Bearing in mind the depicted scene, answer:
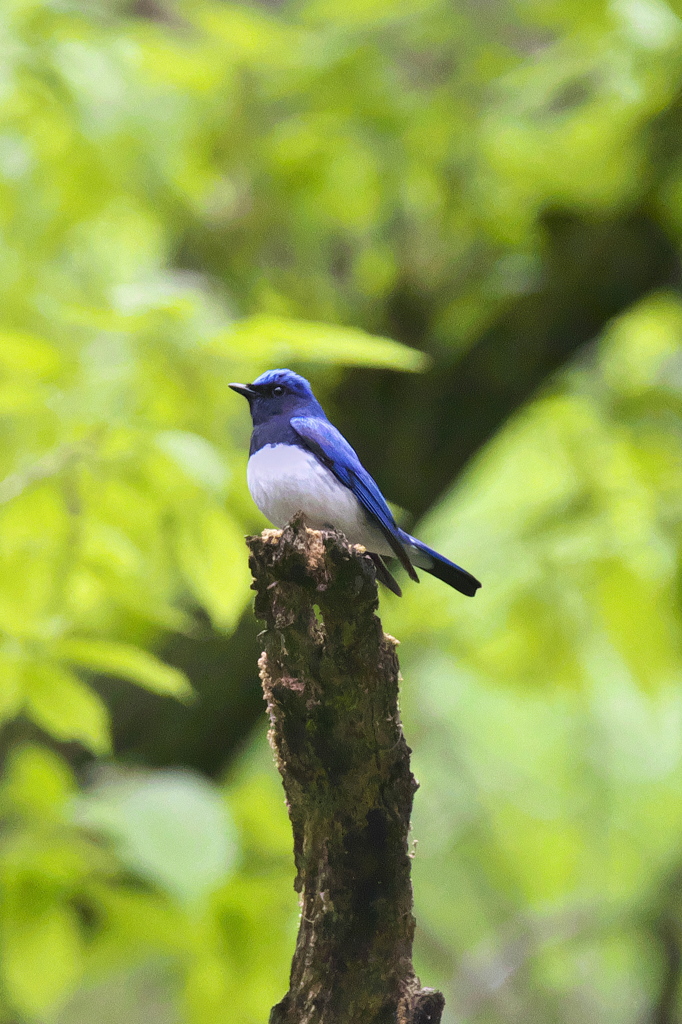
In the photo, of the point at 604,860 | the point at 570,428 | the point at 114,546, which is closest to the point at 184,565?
the point at 114,546

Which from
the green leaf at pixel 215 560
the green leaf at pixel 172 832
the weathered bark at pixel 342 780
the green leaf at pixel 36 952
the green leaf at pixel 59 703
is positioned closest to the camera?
the weathered bark at pixel 342 780

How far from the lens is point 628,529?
4234 mm

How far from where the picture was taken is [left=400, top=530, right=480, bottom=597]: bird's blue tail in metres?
3.15

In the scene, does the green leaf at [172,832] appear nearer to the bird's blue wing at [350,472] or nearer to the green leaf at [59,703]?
the green leaf at [59,703]

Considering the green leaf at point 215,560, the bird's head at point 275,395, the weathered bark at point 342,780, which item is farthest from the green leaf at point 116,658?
the bird's head at point 275,395

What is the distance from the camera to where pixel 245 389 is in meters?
3.46

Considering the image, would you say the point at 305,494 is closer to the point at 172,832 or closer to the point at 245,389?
the point at 245,389

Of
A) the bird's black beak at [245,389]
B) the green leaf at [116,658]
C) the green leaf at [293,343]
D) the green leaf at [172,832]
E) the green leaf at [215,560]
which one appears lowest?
the green leaf at [172,832]

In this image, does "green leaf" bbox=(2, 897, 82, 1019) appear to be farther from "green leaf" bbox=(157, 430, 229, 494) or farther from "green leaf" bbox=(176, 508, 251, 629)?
"green leaf" bbox=(157, 430, 229, 494)

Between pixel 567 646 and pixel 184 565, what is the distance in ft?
7.10

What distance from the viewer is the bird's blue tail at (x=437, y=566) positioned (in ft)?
10.3

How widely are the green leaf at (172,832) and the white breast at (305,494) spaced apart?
1230 mm

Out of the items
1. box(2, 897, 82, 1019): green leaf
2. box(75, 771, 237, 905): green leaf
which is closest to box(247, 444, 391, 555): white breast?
box(75, 771, 237, 905): green leaf

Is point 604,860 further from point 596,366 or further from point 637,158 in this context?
point 637,158
